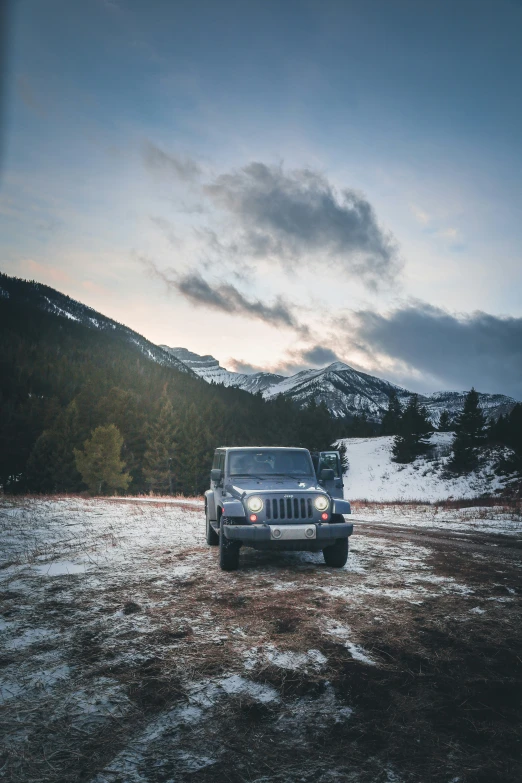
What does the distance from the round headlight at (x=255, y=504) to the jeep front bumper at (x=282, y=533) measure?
A: 27 cm

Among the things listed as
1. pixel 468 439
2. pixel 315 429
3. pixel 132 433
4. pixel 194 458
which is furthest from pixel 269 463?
pixel 315 429

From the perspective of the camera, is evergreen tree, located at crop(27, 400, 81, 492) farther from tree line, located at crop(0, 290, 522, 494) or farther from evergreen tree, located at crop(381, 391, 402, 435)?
evergreen tree, located at crop(381, 391, 402, 435)

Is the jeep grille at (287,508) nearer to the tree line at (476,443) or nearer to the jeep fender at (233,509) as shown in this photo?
the jeep fender at (233,509)

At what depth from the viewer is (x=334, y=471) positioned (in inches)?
342

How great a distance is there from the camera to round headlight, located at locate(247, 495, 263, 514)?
6.71 m

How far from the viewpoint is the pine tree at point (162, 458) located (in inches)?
1972

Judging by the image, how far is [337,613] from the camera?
195 inches

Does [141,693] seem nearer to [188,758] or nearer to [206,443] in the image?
[188,758]

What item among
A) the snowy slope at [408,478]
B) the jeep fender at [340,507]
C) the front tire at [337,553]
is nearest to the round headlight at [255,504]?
the jeep fender at [340,507]

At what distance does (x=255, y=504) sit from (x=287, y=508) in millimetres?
540

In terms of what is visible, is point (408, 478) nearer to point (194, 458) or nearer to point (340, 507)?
point (194, 458)

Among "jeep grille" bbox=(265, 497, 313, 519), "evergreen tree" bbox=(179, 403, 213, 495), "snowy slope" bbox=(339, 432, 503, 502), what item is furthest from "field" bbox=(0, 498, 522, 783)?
"evergreen tree" bbox=(179, 403, 213, 495)

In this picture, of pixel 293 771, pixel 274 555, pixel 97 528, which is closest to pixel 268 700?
pixel 293 771

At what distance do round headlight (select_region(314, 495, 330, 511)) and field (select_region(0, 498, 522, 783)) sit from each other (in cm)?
108
